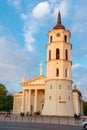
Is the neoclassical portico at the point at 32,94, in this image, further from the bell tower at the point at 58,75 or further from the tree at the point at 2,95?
the bell tower at the point at 58,75

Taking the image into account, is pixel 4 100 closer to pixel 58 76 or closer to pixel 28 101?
pixel 28 101

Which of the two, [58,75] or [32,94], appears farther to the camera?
[32,94]

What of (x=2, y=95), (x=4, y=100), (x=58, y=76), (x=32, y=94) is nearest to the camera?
(x=58, y=76)

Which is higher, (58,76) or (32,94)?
(58,76)

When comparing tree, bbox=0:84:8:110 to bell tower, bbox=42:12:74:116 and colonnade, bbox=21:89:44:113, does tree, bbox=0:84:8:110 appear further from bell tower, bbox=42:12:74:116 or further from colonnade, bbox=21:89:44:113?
bell tower, bbox=42:12:74:116

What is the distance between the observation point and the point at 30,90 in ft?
323

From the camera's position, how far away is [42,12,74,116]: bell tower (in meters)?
64.0

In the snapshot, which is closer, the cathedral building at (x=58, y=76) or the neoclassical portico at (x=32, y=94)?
the cathedral building at (x=58, y=76)

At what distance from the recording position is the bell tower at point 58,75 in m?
64.0

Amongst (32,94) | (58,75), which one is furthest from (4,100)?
(58,75)

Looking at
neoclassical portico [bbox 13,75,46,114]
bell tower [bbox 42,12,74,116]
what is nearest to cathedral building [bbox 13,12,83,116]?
bell tower [bbox 42,12,74,116]

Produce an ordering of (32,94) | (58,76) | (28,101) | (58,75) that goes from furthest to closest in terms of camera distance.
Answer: (32,94)
(28,101)
(58,75)
(58,76)

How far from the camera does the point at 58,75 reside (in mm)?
66688

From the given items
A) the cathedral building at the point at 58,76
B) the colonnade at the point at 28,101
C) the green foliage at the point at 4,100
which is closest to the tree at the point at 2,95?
the green foliage at the point at 4,100
